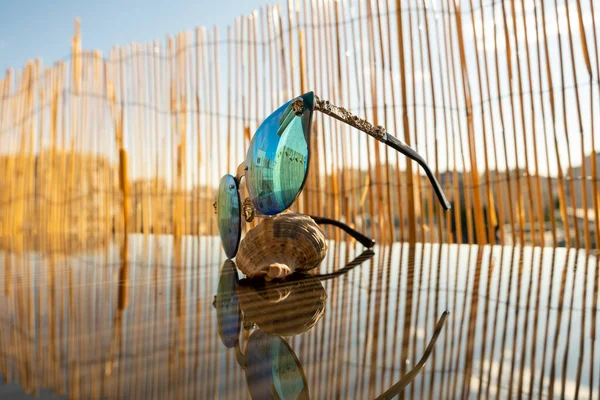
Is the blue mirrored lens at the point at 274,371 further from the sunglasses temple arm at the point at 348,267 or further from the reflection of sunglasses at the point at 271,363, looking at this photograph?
the sunglasses temple arm at the point at 348,267

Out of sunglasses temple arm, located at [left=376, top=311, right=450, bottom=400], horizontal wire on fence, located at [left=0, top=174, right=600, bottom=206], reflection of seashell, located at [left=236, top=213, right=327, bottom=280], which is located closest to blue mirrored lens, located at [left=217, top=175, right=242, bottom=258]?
reflection of seashell, located at [left=236, top=213, right=327, bottom=280]

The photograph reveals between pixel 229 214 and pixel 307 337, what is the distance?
450 millimetres

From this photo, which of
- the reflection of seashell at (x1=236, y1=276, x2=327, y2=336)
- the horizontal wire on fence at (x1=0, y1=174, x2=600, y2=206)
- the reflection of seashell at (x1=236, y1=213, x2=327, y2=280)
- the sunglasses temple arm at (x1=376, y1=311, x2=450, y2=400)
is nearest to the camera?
the sunglasses temple arm at (x1=376, y1=311, x2=450, y2=400)

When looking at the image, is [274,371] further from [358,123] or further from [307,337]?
[358,123]

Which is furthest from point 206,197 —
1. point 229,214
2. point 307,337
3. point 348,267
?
point 307,337

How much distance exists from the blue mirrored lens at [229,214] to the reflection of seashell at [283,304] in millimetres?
181

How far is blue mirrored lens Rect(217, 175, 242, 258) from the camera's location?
2.21 ft

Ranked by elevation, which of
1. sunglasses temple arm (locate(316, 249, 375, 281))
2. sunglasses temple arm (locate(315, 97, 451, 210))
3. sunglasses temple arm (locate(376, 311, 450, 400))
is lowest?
sunglasses temple arm (locate(376, 311, 450, 400))

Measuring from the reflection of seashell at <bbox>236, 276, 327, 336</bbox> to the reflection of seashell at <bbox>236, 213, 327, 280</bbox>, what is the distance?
2 cm

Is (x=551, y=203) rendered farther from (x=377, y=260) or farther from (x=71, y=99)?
(x=71, y=99)

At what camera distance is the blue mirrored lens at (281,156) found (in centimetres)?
52

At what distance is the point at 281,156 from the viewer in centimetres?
54

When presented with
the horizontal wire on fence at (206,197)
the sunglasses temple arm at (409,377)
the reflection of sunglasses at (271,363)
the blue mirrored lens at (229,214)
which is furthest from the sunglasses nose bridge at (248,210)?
the horizontal wire on fence at (206,197)

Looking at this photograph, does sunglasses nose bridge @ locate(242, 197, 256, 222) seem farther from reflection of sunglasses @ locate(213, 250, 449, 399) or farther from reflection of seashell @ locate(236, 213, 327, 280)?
reflection of sunglasses @ locate(213, 250, 449, 399)
